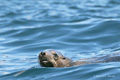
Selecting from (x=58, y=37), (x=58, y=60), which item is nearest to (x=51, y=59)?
(x=58, y=60)

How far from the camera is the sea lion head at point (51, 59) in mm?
7723

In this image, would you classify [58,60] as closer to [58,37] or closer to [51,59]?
[51,59]

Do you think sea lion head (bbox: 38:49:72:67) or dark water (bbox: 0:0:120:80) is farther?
sea lion head (bbox: 38:49:72:67)

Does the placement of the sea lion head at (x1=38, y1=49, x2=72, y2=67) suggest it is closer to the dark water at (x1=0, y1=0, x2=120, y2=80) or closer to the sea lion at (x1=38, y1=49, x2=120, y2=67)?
the sea lion at (x1=38, y1=49, x2=120, y2=67)

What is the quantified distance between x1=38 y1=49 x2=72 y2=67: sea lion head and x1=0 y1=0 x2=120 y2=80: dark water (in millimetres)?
177

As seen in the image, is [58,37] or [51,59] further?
[58,37]

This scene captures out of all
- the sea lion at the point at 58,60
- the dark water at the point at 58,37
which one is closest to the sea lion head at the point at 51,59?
the sea lion at the point at 58,60

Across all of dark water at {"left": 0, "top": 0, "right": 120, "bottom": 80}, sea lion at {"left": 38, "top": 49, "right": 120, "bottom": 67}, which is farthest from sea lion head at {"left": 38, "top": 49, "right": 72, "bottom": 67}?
dark water at {"left": 0, "top": 0, "right": 120, "bottom": 80}

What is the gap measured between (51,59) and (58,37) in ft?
15.3

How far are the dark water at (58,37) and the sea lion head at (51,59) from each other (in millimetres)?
177

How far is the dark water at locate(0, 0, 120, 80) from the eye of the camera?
24.9 ft

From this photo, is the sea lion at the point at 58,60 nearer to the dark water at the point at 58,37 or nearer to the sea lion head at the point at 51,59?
the sea lion head at the point at 51,59

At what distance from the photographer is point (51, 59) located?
7.94 m

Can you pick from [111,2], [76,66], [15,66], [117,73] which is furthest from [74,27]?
[111,2]
